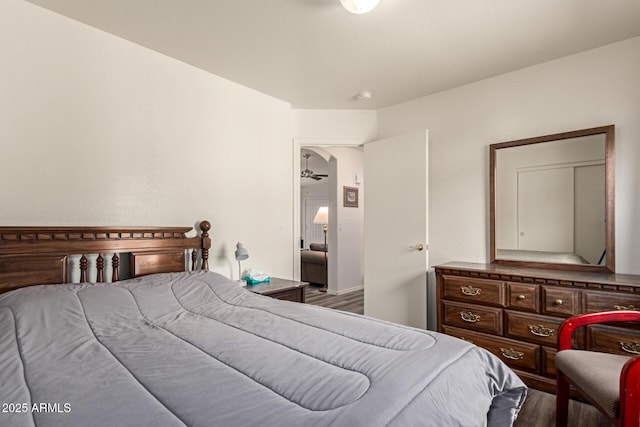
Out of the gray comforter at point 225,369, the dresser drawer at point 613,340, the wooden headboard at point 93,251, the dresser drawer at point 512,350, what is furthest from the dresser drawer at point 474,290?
the wooden headboard at point 93,251

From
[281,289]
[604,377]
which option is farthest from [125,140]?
[604,377]

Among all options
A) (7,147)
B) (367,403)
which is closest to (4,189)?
(7,147)

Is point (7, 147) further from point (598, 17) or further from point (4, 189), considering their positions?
point (598, 17)

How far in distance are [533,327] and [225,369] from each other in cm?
218

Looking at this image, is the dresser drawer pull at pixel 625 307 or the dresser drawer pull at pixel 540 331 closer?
the dresser drawer pull at pixel 625 307

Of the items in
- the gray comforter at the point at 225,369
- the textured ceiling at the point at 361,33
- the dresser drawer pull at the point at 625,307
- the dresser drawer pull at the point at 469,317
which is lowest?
the dresser drawer pull at the point at 469,317

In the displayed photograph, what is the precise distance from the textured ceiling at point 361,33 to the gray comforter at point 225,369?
1676mm

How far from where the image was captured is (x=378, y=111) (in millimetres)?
3711

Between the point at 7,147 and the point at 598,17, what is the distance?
3587 mm

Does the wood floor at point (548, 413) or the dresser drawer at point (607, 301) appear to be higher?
the dresser drawer at point (607, 301)

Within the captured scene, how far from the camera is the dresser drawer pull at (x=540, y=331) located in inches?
87.0

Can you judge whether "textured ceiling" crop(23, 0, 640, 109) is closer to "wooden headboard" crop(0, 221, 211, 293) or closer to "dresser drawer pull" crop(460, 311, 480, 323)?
"wooden headboard" crop(0, 221, 211, 293)

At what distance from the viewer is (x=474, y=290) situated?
2543 mm

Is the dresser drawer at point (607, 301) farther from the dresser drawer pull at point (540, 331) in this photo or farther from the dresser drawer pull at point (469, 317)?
the dresser drawer pull at point (469, 317)
